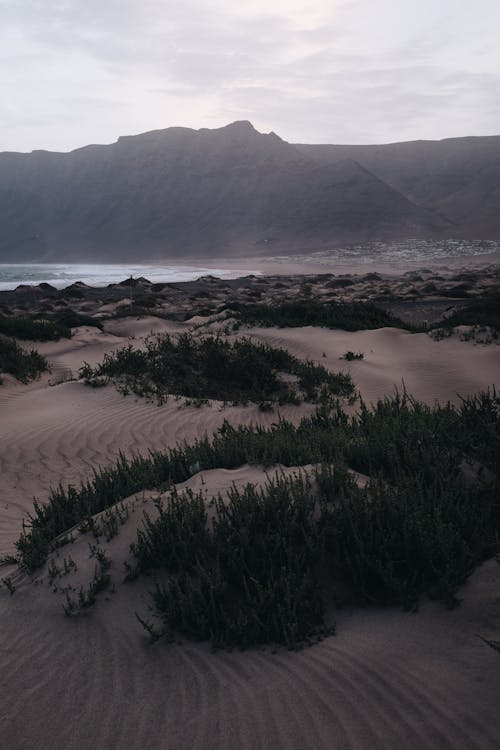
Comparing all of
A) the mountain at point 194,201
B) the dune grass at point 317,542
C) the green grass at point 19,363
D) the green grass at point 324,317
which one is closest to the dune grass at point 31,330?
the green grass at point 19,363

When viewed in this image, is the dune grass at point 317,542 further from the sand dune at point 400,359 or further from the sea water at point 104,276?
the sea water at point 104,276

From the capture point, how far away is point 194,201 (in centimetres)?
11512

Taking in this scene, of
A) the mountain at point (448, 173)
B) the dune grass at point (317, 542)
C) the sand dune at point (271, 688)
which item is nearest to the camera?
the sand dune at point (271, 688)

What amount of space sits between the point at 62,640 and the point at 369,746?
1.86m

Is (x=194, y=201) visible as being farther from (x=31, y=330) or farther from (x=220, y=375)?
(x=220, y=375)

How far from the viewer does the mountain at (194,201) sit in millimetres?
93375

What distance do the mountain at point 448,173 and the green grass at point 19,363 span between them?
260ft

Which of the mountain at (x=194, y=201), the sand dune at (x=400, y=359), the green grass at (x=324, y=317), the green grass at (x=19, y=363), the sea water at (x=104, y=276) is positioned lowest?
the sand dune at (x=400, y=359)

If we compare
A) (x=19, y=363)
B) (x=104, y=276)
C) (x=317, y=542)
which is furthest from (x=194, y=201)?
(x=317, y=542)

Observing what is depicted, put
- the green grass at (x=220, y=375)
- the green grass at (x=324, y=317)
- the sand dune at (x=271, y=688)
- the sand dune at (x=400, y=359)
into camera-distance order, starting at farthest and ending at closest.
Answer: the green grass at (x=324, y=317) < the sand dune at (x=400, y=359) < the green grass at (x=220, y=375) < the sand dune at (x=271, y=688)

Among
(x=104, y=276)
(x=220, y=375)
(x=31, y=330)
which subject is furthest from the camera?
(x=104, y=276)

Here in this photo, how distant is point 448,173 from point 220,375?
12585 centimetres

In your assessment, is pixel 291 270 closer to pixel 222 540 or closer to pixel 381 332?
pixel 381 332

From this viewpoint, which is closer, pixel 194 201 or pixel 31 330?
pixel 31 330
